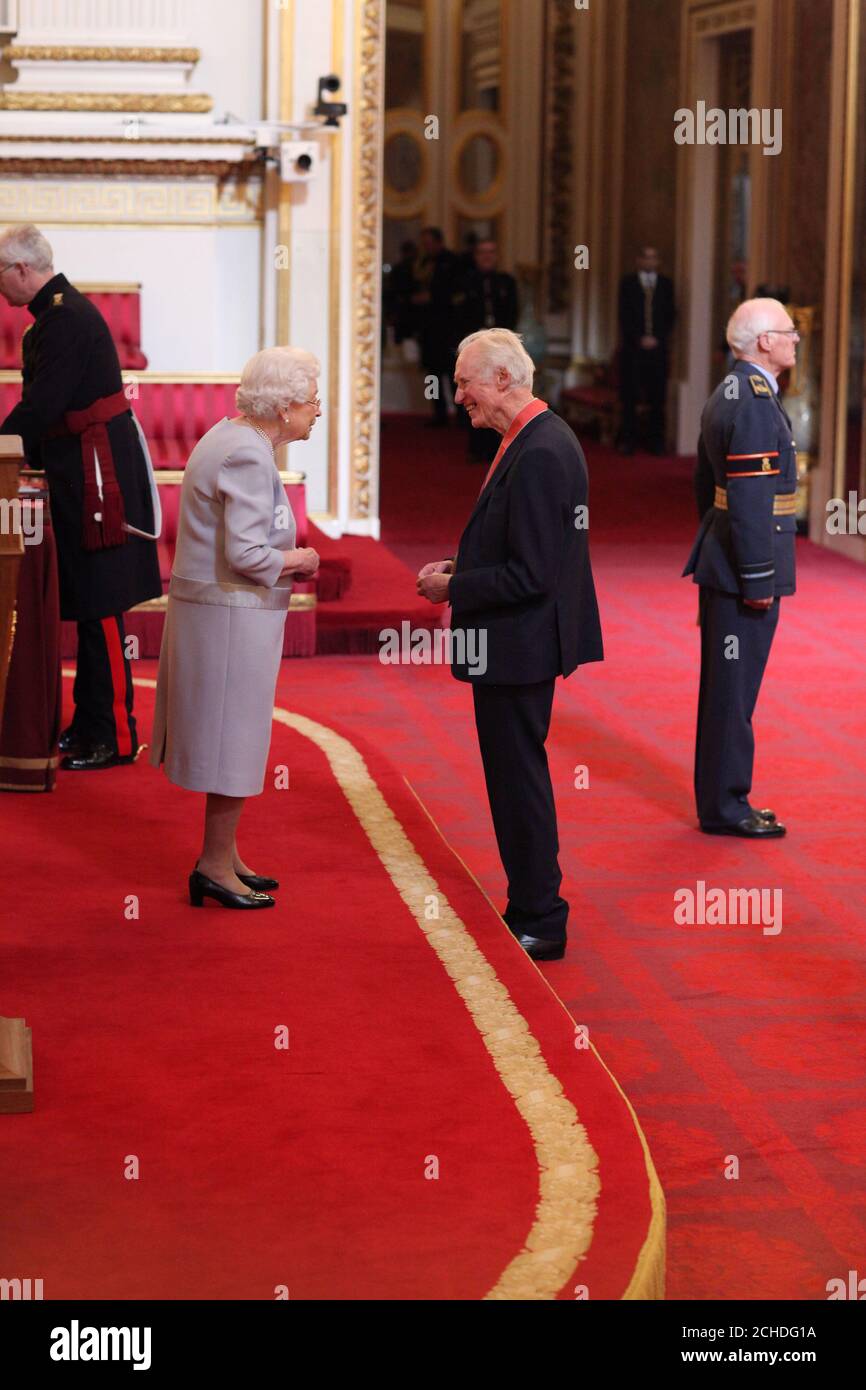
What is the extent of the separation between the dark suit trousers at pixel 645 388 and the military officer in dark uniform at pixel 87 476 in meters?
11.9

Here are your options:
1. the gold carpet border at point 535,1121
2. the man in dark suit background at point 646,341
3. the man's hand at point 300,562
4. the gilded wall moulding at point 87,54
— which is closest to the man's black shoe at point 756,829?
the gold carpet border at point 535,1121

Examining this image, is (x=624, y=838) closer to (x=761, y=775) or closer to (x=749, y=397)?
(x=761, y=775)

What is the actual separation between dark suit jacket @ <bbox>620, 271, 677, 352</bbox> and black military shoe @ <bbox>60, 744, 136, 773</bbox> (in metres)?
12.1

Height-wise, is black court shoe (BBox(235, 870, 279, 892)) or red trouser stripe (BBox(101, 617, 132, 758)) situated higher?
red trouser stripe (BBox(101, 617, 132, 758))

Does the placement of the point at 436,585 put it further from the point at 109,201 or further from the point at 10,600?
the point at 109,201

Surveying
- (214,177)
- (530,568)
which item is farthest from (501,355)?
(214,177)

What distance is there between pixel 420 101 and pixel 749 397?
16224 millimetres

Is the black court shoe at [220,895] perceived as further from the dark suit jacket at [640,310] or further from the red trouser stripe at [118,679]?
the dark suit jacket at [640,310]

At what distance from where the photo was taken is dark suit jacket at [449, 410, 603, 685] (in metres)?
4.73

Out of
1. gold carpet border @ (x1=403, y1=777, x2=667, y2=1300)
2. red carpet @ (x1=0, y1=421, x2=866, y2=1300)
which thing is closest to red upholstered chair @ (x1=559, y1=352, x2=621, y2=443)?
red carpet @ (x1=0, y1=421, x2=866, y2=1300)

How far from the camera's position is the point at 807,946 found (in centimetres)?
532

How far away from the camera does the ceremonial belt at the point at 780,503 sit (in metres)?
6.15

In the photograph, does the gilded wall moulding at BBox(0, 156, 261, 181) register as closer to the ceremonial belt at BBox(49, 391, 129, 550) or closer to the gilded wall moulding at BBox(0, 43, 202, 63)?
the gilded wall moulding at BBox(0, 43, 202, 63)

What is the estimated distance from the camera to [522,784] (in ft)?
16.2
